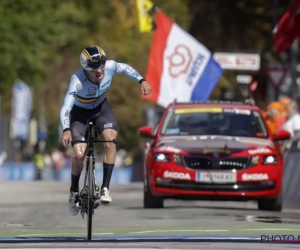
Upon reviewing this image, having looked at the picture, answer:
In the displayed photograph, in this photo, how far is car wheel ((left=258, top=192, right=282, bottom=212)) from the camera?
786 inches

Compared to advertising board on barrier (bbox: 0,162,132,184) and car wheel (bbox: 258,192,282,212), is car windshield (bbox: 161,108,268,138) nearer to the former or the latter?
car wheel (bbox: 258,192,282,212)

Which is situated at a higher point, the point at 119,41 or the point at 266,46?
the point at 119,41

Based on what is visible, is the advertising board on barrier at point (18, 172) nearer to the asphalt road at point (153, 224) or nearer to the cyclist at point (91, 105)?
the asphalt road at point (153, 224)

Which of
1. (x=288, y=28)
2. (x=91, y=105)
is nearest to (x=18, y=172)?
(x=288, y=28)

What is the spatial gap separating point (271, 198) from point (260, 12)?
73.8ft

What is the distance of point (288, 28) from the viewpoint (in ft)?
81.2

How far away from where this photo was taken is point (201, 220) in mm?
16984

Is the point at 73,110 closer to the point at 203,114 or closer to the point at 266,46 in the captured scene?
the point at 203,114

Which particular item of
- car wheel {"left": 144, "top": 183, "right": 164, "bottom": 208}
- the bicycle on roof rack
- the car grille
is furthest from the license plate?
the bicycle on roof rack

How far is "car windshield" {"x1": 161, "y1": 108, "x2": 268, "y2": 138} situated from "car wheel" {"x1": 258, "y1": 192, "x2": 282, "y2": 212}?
93 centimetres

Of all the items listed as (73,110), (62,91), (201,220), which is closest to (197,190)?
(201,220)

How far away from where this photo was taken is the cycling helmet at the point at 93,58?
14.3 metres

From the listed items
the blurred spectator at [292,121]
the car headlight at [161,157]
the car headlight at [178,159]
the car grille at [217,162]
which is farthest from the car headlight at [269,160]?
the blurred spectator at [292,121]

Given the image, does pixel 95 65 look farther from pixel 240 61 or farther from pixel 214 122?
pixel 240 61
